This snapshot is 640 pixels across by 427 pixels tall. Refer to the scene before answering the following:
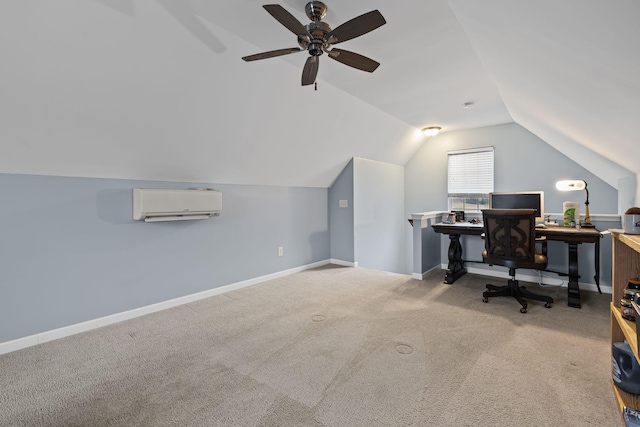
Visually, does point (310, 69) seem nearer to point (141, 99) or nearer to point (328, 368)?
point (141, 99)

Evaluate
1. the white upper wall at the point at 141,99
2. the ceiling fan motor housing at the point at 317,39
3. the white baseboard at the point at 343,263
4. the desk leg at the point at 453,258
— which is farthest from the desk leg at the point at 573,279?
the ceiling fan motor housing at the point at 317,39

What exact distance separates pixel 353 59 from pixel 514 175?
12.2 feet

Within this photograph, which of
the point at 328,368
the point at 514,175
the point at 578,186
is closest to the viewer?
the point at 328,368

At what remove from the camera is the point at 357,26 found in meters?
1.80

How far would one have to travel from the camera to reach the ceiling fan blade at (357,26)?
5.61ft

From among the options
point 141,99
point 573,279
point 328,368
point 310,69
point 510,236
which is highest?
point 310,69

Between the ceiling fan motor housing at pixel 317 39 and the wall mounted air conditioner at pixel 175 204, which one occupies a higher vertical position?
the ceiling fan motor housing at pixel 317 39

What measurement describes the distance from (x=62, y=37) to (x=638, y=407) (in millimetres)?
3935

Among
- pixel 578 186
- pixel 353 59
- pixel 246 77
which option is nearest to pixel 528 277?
pixel 578 186

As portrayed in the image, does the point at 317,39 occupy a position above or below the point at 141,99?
above

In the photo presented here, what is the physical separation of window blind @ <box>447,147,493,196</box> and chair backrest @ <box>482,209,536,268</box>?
74.9 inches

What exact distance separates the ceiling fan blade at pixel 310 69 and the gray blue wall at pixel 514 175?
3.60 metres

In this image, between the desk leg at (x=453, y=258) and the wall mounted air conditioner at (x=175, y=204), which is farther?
the desk leg at (x=453, y=258)

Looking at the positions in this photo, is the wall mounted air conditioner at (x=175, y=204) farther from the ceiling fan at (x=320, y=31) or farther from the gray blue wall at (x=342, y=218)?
the gray blue wall at (x=342, y=218)
